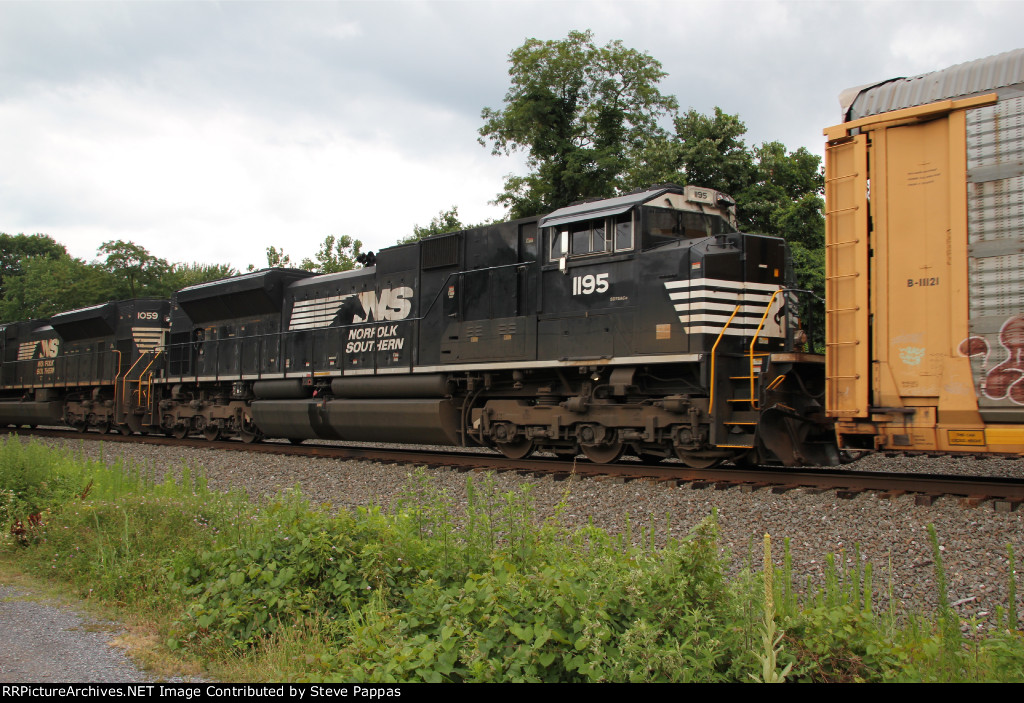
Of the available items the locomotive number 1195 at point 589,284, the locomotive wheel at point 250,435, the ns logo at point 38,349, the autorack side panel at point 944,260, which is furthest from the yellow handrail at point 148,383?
the autorack side panel at point 944,260

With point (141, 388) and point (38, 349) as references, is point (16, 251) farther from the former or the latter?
point (141, 388)

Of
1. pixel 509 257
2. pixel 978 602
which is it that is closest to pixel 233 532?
pixel 978 602

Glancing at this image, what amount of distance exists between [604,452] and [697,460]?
1.49m

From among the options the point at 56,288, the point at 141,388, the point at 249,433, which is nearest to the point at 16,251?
the point at 56,288

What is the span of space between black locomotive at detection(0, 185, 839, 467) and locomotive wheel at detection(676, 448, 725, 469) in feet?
0.08

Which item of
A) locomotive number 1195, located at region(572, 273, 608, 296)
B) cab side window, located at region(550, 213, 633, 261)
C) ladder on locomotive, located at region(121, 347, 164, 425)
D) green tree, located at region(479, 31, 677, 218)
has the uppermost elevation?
green tree, located at region(479, 31, 677, 218)

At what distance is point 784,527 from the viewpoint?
6.45 metres

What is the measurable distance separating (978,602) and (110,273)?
52.5 m

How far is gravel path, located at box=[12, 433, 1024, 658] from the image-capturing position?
4.97m

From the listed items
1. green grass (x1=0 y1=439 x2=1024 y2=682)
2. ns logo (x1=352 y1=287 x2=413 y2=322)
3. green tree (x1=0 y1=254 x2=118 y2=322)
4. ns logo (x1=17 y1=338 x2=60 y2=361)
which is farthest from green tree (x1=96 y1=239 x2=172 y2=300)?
green grass (x1=0 y1=439 x2=1024 y2=682)

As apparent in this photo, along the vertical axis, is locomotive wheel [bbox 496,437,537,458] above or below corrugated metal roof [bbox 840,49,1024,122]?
below

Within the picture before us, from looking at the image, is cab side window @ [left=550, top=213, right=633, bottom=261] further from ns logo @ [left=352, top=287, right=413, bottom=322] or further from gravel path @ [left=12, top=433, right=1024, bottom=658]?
ns logo @ [left=352, top=287, right=413, bottom=322]

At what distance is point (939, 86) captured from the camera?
7070 millimetres

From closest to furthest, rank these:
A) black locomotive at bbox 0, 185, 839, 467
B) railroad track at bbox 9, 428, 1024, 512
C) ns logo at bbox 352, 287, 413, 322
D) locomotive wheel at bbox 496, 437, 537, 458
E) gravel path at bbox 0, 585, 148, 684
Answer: gravel path at bbox 0, 585, 148, 684 < railroad track at bbox 9, 428, 1024, 512 < black locomotive at bbox 0, 185, 839, 467 < locomotive wheel at bbox 496, 437, 537, 458 < ns logo at bbox 352, 287, 413, 322
